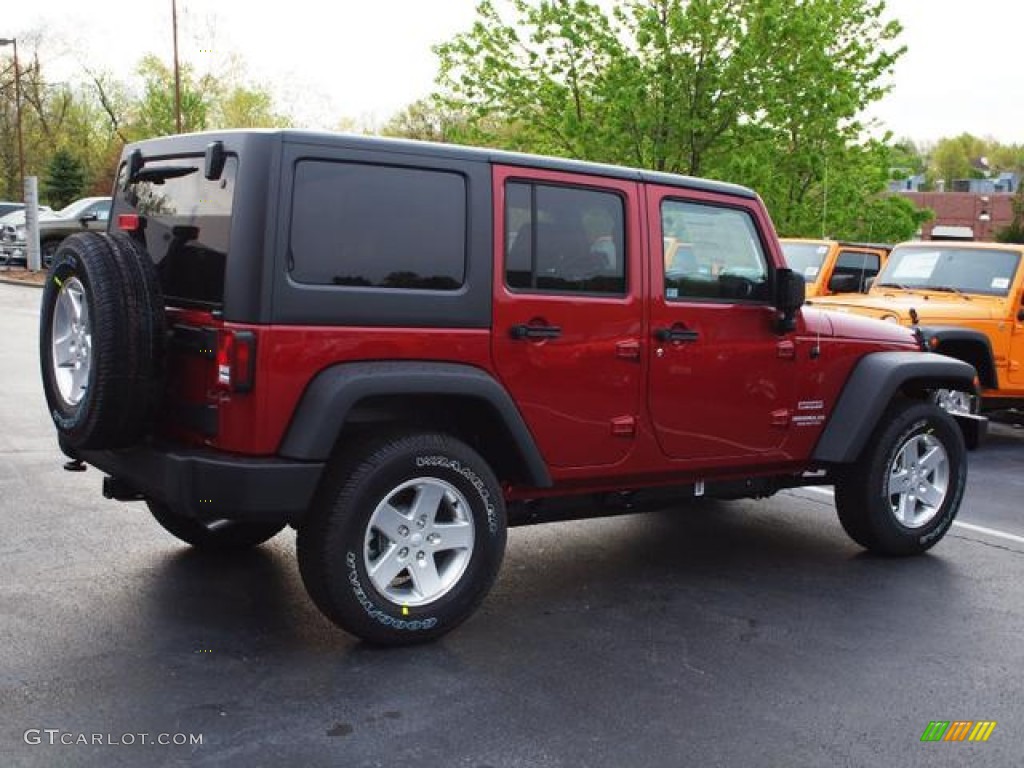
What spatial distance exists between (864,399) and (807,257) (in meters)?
7.86

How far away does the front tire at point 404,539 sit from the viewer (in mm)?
4266

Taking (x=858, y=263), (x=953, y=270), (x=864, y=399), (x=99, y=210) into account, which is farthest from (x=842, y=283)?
(x=99, y=210)

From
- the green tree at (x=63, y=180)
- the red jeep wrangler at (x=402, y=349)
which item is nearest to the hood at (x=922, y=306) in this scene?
the red jeep wrangler at (x=402, y=349)

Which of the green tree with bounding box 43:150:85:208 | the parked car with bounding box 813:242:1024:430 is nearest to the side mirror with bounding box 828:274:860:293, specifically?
the parked car with bounding box 813:242:1024:430

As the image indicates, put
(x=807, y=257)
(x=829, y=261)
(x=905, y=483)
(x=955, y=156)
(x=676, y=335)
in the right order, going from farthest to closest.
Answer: (x=955, y=156) → (x=807, y=257) → (x=829, y=261) → (x=905, y=483) → (x=676, y=335)

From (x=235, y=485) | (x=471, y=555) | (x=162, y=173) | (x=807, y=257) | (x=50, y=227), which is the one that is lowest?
(x=471, y=555)

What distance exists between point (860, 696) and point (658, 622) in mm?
1026

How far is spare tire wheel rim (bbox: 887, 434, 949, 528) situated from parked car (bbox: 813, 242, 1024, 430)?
2.72 metres

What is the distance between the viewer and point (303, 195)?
418 centimetres

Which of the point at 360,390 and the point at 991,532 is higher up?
the point at 360,390

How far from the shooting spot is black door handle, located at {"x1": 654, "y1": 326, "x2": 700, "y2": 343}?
514 cm

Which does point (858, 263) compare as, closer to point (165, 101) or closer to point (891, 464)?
point (891, 464)

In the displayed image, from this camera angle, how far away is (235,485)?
13.3 feet

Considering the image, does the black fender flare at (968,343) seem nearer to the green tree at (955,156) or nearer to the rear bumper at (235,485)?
the rear bumper at (235,485)
